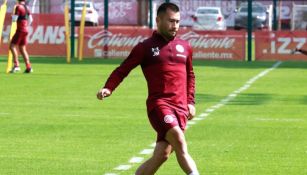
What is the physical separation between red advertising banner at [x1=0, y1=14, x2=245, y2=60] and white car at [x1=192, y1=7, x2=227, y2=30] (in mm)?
9488

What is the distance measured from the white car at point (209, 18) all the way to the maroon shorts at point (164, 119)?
36.5 meters

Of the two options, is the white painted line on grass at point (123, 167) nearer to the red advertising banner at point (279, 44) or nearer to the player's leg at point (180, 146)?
the player's leg at point (180, 146)

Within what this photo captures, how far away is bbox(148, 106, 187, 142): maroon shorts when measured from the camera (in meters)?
9.56

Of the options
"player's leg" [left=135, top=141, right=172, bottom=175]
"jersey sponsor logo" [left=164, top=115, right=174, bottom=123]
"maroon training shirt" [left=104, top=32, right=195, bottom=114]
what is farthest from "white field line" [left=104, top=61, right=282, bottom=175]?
"jersey sponsor logo" [left=164, top=115, right=174, bottom=123]

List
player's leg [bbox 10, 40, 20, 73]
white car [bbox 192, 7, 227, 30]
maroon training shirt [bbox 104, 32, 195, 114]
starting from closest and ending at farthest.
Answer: maroon training shirt [bbox 104, 32, 195, 114], player's leg [bbox 10, 40, 20, 73], white car [bbox 192, 7, 227, 30]

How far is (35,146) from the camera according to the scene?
13.5 meters

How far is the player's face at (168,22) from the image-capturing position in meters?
9.63

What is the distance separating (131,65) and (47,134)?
5.25 meters

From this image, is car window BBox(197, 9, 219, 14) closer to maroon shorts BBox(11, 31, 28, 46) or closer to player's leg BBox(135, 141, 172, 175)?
maroon shorts BBox(11, 31, 28, 46)

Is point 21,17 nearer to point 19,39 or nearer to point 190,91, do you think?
point 19,39

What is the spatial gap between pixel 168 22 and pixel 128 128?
6111 millimetres

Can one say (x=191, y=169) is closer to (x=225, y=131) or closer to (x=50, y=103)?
(x=225, y=131)

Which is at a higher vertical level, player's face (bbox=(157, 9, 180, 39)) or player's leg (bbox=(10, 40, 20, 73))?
player's face (bbox=(157, 9, 180, 39))

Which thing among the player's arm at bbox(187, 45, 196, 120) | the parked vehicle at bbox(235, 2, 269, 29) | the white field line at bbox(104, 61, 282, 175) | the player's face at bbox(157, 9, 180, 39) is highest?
the player's face at bbox(157, 9, 180, 39)
